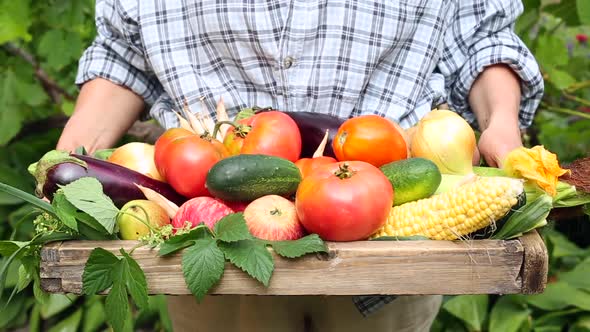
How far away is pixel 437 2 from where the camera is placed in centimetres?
144

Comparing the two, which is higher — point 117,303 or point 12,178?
point 117,303

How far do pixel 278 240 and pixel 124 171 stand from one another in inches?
11.3

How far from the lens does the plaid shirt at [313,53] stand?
138 cm

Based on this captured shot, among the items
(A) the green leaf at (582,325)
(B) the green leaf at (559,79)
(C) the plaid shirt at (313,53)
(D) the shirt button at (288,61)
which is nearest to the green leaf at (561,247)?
(A) the green leaf at (582,325)

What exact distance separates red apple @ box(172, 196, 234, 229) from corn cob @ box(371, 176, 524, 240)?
224 millimetres

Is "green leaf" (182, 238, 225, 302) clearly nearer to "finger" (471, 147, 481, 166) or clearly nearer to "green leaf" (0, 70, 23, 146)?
"finger" (471, 147, 481, 166)

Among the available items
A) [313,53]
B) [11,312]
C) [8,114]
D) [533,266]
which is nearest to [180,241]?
Result: [533,266]

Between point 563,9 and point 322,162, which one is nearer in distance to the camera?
point 322,162

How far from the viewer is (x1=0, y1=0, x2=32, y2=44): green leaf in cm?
186

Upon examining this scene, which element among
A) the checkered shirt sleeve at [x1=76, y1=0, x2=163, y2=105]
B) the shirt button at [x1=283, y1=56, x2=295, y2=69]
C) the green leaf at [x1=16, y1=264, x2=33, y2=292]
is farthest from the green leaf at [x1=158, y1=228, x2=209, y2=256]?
the checkered shirt sleeve at [x1=76, y1=0, x2=163, y2=105]

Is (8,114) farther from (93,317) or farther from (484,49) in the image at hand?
(484,49)

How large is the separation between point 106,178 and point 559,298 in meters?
1.71

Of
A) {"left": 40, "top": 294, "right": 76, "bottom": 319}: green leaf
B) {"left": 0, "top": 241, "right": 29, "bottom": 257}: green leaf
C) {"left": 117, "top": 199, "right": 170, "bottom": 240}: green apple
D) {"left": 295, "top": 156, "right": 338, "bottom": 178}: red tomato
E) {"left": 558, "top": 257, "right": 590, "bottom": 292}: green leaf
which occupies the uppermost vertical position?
{"left": 295, "top": 156, "right": 338, "bottom": 178}: red tomato

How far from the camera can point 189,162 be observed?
106 cm
